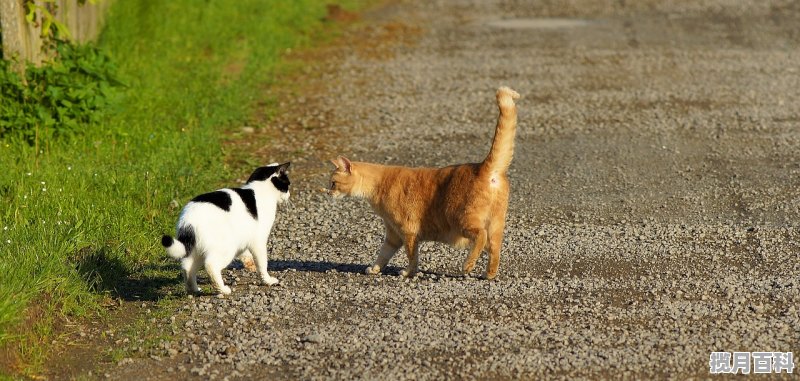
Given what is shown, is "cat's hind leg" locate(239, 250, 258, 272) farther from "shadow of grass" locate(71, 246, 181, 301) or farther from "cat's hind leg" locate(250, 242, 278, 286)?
"shadow of grass" locate(71, 246, 181, 301)

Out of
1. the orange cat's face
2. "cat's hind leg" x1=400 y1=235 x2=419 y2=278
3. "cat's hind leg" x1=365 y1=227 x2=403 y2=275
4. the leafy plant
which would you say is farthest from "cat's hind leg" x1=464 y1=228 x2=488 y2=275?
the leafy plant

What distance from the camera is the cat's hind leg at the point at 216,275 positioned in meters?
6.18

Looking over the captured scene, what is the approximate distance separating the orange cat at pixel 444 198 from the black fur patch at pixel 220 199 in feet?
3.07

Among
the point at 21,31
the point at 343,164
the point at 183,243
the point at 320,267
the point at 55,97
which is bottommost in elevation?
the point at 320,267

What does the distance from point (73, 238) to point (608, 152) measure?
17.2ft

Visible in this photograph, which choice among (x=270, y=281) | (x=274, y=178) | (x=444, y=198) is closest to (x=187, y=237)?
(x=270, y=281)

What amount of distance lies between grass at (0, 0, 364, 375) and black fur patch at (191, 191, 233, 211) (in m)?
0.89

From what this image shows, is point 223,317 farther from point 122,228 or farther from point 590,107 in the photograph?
point 590,107

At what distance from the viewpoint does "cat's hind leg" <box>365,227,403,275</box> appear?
22.7 ft

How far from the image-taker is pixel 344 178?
23.1 ft

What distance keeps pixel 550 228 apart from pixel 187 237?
2945mm

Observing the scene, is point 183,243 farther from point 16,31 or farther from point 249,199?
point 16,31

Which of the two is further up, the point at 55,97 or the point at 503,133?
the point at 503,133

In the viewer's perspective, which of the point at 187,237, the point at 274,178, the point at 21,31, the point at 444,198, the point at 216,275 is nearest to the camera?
the point at 187,237
